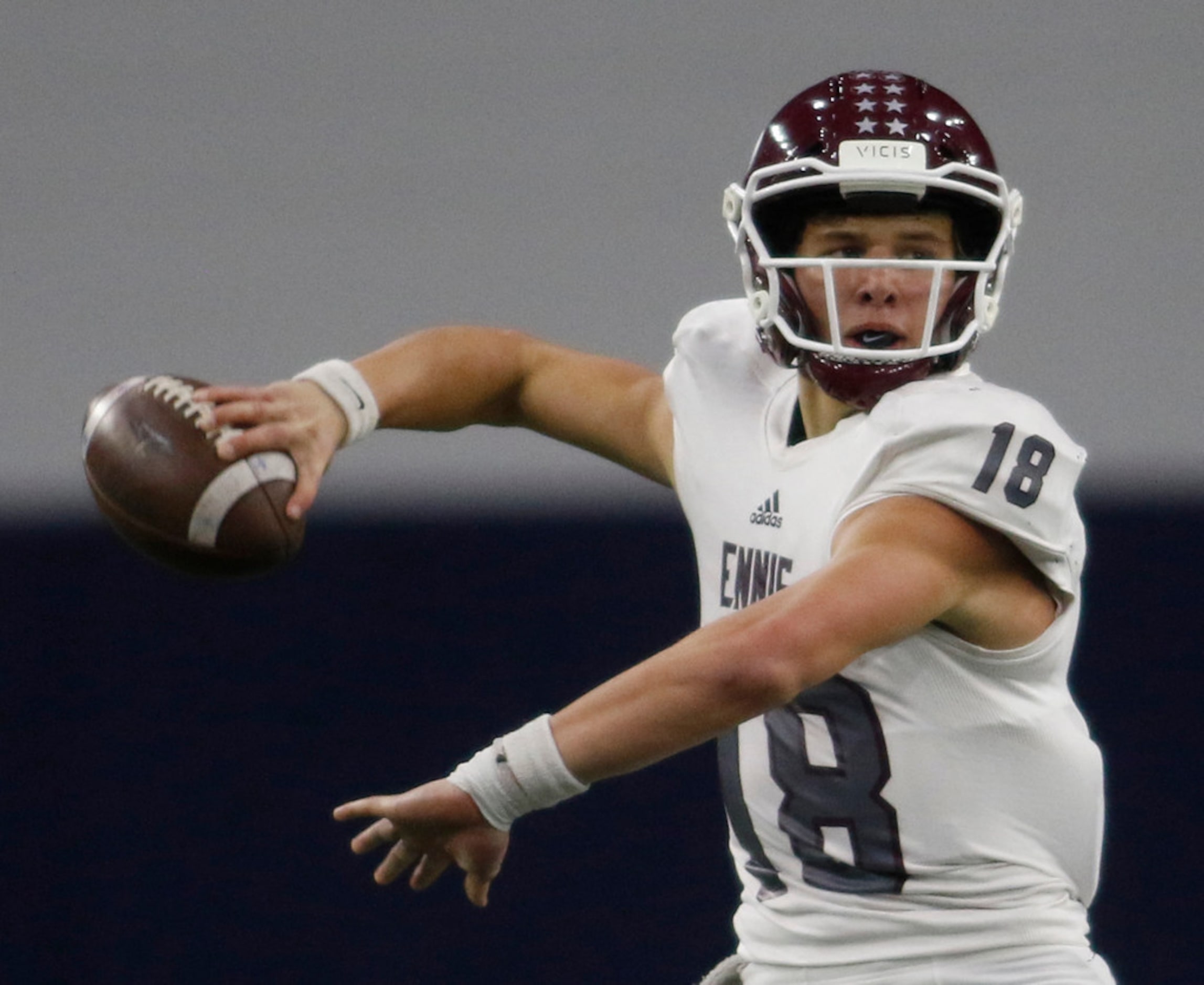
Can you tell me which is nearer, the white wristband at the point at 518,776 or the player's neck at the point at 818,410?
the white wristband at the point at 518,776

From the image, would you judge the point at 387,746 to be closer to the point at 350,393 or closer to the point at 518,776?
the point at 350,393

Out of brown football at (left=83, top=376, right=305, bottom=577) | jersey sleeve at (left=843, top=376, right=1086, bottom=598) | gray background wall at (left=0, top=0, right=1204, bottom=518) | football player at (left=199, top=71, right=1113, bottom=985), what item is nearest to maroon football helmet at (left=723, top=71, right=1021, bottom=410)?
football player at (left=199, top=71, right=1113, bottom=985)

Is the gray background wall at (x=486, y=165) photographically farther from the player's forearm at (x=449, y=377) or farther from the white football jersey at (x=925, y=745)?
the white football jersey at (x=925, y=745)

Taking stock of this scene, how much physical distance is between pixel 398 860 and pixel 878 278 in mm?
709

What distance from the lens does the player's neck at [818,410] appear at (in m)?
2.05

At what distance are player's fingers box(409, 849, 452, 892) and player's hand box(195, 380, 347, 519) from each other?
382 millimetres

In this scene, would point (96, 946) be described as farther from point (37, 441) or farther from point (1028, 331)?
point (1028, 331)

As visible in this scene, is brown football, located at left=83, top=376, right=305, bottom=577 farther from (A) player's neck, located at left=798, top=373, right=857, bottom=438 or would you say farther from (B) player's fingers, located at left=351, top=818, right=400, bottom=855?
(A) player's neck, located at left=798, top=373, right=857, bottom=438

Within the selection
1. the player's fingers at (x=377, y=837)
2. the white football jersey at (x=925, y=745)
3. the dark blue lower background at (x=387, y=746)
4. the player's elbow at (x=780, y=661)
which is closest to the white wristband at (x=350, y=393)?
the white football jersey at (x=925, y=745)

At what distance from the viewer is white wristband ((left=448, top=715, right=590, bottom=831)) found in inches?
66.1

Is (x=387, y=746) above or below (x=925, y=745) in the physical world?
below

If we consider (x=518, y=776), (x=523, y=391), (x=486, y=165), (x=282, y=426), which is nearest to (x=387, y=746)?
(x=523, y=391)

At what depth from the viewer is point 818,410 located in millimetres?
2076

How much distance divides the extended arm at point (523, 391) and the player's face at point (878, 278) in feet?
1.20
